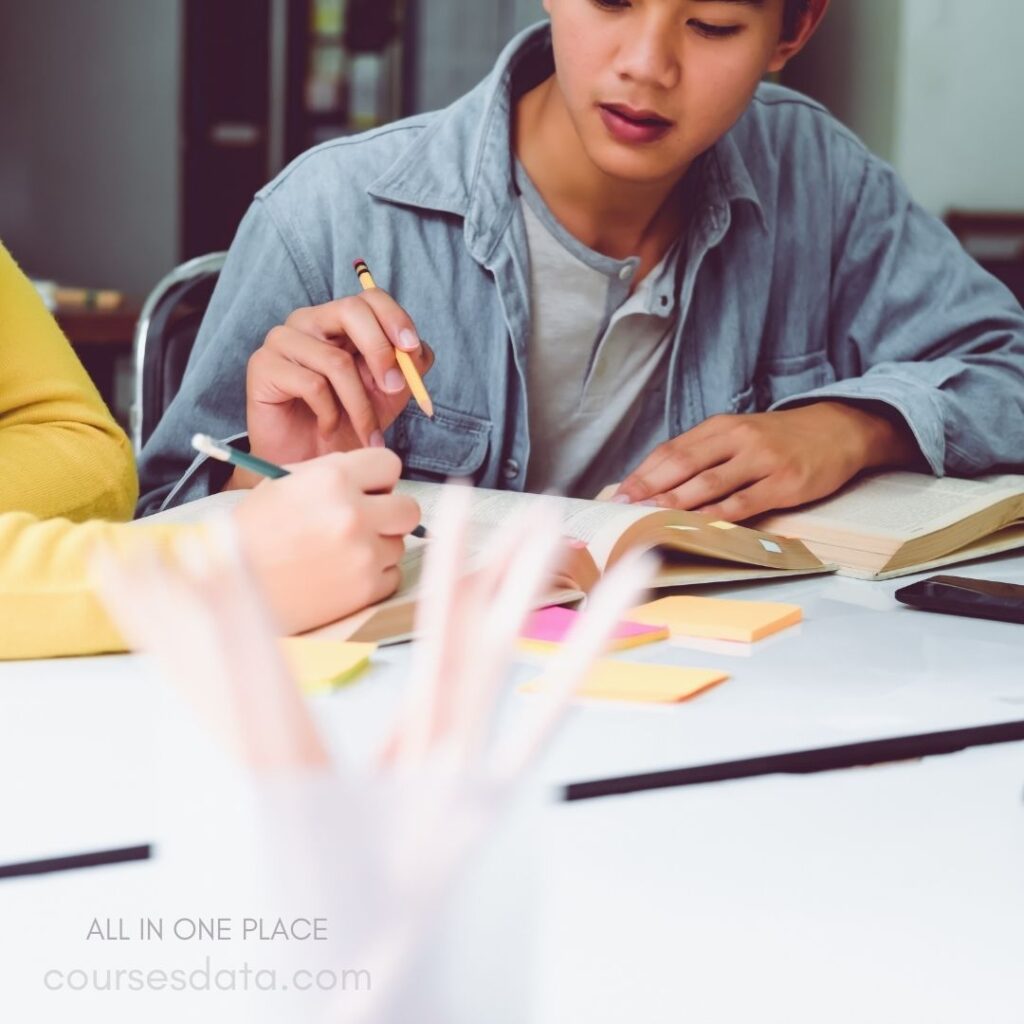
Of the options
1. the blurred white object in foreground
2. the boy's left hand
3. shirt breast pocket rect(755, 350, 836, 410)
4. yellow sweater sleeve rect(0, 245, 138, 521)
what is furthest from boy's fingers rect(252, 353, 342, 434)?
the blurred white object in foreground

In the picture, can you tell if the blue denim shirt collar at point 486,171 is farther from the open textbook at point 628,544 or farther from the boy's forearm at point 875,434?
the open textbook at point 628,544

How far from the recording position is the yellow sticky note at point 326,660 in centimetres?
65

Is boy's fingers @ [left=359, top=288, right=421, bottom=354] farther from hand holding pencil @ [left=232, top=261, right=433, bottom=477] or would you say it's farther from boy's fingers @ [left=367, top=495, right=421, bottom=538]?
boy's fingers @ [left=367, top=495, right=421, bottom=538]

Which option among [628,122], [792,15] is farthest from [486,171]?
[792,15]

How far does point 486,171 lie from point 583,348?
20cm

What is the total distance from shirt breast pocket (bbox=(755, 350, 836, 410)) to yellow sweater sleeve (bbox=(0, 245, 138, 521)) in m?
0.70

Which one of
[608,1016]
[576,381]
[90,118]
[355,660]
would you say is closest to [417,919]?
[608,1016]

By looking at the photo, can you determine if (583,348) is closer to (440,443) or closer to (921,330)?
(440,443)

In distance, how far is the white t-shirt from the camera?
1343 millimetres

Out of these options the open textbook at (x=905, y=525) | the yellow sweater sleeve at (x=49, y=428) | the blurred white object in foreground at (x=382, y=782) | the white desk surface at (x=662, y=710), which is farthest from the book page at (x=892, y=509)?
the blurred white object in foreground at (x=382, y=782)

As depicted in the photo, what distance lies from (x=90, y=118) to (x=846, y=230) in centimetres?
344

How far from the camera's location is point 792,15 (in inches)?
52.0

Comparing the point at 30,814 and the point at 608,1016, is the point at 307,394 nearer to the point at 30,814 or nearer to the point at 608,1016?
the point at 30,814

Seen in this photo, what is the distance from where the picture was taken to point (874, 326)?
1491 millimetres
